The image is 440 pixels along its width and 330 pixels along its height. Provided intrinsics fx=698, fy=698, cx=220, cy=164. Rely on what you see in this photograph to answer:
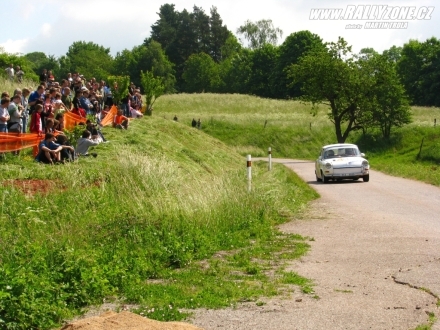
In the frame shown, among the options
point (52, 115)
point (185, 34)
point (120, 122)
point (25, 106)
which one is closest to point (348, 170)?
point (120, 122)

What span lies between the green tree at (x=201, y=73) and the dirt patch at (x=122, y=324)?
11777 cm

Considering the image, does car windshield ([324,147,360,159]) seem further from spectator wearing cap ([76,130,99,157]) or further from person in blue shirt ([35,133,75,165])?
person in blue shirt ([35,133,75,165])

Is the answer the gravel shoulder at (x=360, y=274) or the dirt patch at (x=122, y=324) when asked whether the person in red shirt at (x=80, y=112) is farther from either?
the dirt patch at (x=122, y=324)

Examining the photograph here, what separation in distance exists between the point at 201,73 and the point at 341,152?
97.4 meters

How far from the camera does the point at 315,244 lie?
469 inches

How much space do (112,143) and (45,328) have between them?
1533 centimetres

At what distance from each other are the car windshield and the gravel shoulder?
431 inches

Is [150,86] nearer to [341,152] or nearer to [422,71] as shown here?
[341,152]

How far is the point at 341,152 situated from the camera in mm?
28953

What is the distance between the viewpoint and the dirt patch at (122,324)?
19.8 ft

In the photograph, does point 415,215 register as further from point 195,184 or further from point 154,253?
point 154,253

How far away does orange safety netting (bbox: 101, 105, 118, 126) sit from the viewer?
25797 mm

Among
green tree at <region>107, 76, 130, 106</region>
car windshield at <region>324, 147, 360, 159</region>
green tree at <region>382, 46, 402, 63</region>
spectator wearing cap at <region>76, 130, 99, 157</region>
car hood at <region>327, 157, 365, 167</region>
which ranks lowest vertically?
car hood at <region>327, 157, 365, 167</region>

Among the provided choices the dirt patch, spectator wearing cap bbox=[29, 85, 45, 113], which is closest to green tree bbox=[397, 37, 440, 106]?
spectator wearing cap bbox=[29, 85, 45, 113]
